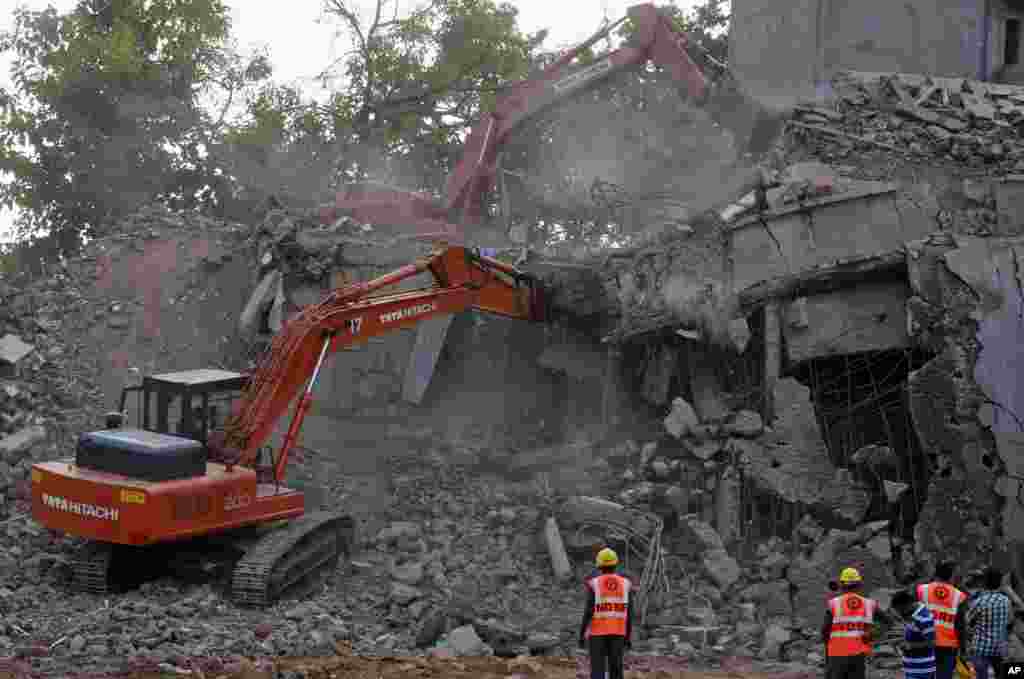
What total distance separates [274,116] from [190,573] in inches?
604

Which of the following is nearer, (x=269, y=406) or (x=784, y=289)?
(x=269, y=406)

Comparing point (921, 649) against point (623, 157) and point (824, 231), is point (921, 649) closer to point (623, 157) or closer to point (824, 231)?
point (824, 231)

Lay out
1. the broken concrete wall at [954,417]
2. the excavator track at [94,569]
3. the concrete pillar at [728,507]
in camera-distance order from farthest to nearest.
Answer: the concrete pillar at [728,507] < the broken concrete wall at [954,417] < the excavator track at [94,569]

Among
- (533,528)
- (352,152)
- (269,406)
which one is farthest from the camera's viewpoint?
(352,152)

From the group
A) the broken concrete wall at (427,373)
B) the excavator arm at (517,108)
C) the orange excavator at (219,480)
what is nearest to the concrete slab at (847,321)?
the broken concrete wall at (427,373)

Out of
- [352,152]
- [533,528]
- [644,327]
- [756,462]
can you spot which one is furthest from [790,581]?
[352,152]

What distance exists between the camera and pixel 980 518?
10.5 m

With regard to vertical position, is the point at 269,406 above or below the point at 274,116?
below

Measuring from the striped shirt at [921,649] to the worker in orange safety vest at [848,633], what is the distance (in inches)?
9.6

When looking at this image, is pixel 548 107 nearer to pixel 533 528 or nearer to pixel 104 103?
pixel 533 528

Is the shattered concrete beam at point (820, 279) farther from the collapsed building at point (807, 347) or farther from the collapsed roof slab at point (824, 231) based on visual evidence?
the collapsed roof slab at point (824, 231)

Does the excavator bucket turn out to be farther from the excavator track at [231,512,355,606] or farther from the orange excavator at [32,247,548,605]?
the excavator track at [231,512,355,606]

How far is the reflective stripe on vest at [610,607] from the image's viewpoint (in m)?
7.82

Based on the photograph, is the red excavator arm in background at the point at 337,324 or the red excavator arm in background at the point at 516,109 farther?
the red excavator arm in background at the point at 516,109
